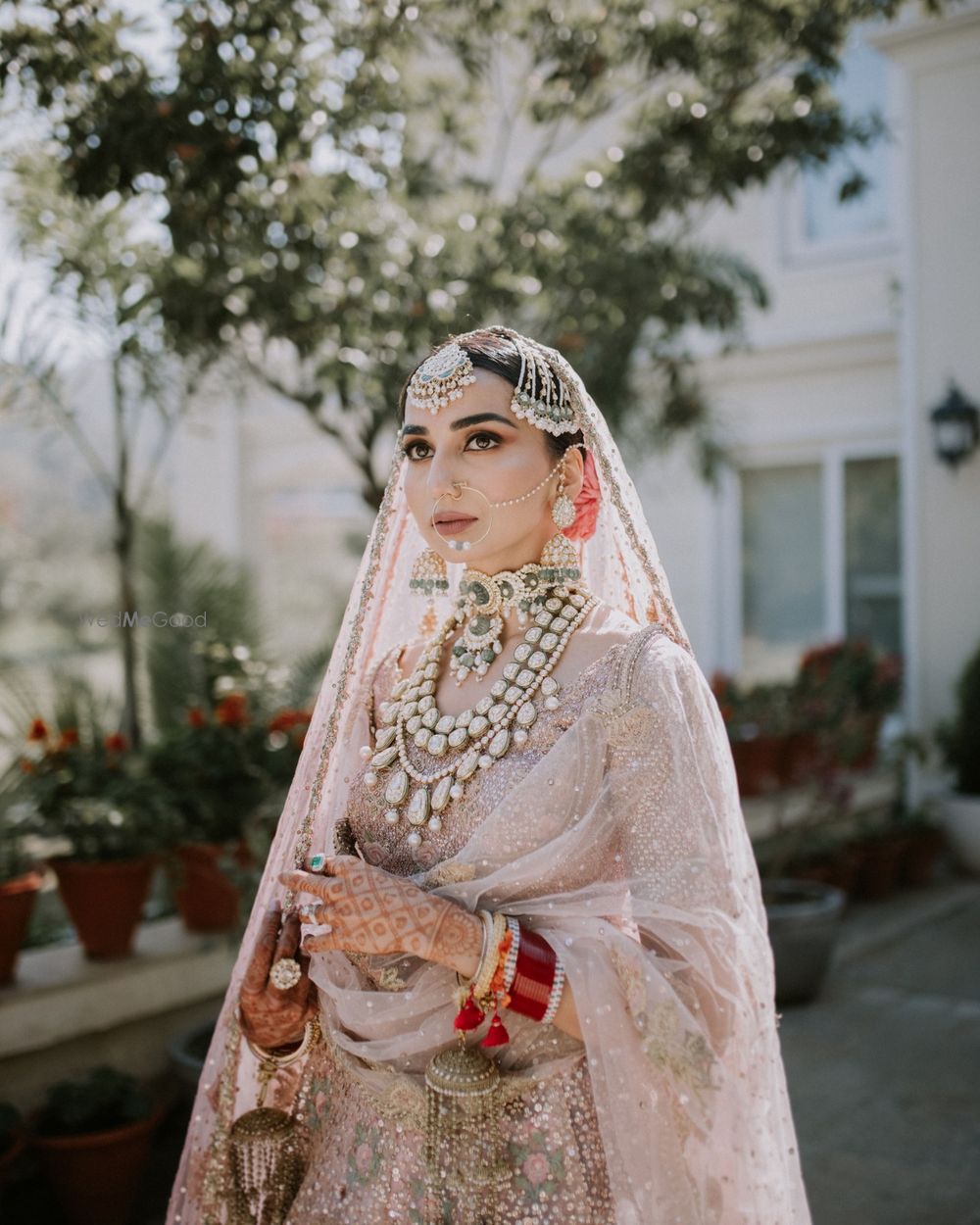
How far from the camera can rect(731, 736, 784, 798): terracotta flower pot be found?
6215mm

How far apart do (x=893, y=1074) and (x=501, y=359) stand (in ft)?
11.4

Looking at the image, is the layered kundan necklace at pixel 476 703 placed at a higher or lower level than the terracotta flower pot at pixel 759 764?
higher

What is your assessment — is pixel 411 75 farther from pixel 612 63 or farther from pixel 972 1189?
pixel 972 1189

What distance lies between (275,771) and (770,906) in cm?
232

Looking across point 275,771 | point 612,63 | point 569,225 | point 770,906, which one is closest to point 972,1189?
point 770,906

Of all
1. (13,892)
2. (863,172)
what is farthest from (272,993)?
(863,172)

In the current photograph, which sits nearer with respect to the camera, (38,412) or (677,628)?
(677,628)

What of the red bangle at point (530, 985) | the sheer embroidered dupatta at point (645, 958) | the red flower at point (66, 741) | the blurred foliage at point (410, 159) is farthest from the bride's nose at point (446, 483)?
the red flower at point (66, 741)

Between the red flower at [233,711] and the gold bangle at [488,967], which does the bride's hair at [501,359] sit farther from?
the red flower at [233,711]

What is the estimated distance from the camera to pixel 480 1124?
1580 mm

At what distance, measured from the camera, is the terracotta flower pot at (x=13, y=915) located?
3246mm

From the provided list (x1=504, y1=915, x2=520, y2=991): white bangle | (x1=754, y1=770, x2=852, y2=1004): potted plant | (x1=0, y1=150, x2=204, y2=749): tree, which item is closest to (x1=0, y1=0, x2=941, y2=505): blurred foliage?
(x1=0, y1=150, x2=204, y2=749): tree

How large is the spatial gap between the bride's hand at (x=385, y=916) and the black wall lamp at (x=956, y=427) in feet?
20.9

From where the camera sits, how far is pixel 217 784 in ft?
12.4
